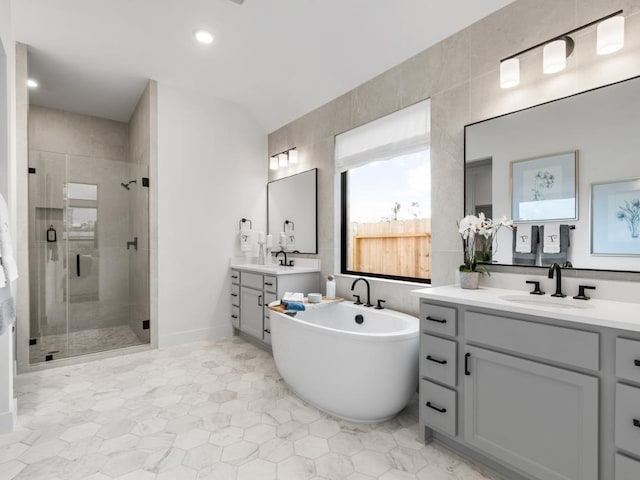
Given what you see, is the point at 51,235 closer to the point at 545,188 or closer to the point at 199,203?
the point at 199,203

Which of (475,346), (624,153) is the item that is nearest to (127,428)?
(475,346)

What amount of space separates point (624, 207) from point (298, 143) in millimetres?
3013

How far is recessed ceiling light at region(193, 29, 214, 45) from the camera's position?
271cm

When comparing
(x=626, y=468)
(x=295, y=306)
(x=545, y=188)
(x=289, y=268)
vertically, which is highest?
(x=545, y=188)

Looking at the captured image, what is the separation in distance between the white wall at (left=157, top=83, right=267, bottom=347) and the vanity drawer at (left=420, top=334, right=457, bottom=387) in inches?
109

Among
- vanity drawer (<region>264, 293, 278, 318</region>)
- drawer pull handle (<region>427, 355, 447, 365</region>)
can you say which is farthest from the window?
drawer pull handle (<region>427, 355, 447, 365</region>)

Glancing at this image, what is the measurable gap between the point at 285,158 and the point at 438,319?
276 centimetres

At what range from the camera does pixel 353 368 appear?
2002 millimetres

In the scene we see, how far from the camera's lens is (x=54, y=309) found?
326 centimetres

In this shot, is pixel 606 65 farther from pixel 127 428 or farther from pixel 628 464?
pixel 127 428

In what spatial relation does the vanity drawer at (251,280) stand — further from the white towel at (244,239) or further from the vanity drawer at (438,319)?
the vanity drawer at (438,319)

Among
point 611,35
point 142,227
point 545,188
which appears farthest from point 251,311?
point 611,35

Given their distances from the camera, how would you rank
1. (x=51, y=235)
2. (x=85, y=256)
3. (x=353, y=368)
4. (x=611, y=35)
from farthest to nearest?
(x=85, y=256), (x=51, y=235), (x=353, y=368), (x=611, y=35)

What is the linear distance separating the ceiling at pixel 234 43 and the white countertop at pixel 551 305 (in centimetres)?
182
